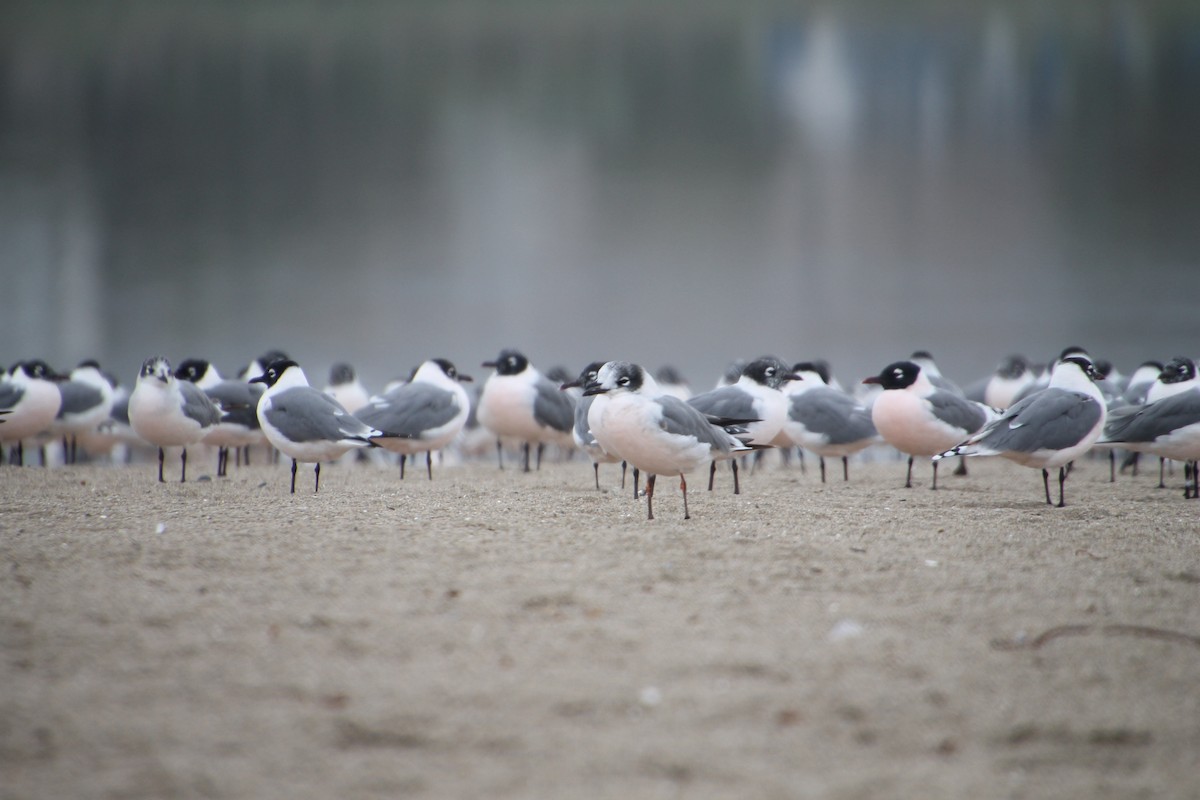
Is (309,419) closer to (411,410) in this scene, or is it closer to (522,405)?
(411,410)

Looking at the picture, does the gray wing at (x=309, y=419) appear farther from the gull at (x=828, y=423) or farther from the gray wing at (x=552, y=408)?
the gull at (x=828, y=423)

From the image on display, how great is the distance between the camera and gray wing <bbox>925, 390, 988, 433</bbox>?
696 cm

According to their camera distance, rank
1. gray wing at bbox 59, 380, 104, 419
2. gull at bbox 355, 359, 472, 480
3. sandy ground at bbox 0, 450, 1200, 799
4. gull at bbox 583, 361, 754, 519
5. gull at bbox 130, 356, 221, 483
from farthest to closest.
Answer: gray wing at bbox 59, 380, 104, 419 < gull at bbox 355, 359, 472, 480 < gull at bbox 130, 356, 221, 483 < gull at bbox 583, 361, 754, 519 < sandy ground at bbox 0, 450, 1200, 799

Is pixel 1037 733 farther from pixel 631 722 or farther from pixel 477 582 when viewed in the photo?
pixel 477 582

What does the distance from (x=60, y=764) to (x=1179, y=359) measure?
7.30 metres

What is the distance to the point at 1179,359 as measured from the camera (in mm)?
7238

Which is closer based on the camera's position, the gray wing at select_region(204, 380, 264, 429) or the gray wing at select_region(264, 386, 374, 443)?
the gray wing at select_region(264, 386, 374, 443)

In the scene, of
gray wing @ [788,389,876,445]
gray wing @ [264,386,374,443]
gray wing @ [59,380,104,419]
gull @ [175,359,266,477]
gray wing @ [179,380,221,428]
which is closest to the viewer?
gray wing @ [264,386,374,443]

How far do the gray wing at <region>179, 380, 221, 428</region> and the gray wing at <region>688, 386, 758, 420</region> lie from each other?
10.9ft

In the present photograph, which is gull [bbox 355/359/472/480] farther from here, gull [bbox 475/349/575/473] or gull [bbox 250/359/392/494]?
gull [bbox 250/359/392/494]

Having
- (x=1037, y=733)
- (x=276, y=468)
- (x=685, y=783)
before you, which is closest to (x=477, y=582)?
(x=685, y=783)

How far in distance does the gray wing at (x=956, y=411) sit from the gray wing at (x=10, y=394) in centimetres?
702

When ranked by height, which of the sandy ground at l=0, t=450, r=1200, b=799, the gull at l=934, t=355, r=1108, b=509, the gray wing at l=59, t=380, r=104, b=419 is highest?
the gray wing at l=59, t=380, r=104, b=419

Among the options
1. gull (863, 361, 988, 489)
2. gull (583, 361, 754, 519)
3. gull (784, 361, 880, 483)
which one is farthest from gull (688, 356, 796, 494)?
gull (583, 361, 754, 519)
